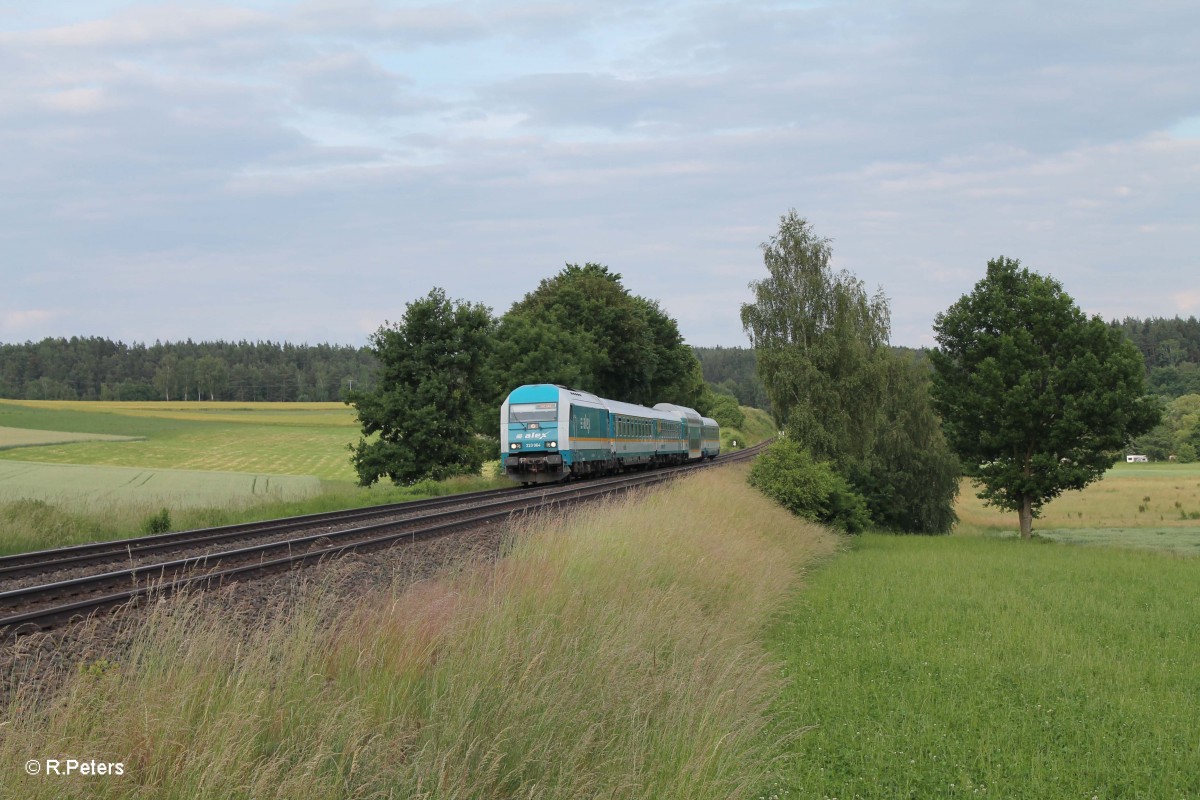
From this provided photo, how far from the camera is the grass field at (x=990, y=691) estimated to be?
7.52 metres

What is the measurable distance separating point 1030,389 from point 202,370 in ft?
496

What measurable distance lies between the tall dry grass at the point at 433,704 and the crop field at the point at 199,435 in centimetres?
4876

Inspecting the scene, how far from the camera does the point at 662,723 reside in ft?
22.0

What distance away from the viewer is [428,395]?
40.3 metres

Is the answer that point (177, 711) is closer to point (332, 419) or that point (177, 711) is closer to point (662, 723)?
point (662, 723)

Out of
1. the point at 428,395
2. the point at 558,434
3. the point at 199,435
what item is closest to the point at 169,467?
the point at 428,395

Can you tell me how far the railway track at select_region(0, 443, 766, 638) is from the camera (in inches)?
403

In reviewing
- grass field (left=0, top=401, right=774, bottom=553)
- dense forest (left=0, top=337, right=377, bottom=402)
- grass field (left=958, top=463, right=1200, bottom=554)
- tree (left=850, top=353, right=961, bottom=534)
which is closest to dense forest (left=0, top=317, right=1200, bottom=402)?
dense forest (left=0, top=337, right=377, bottom=402)

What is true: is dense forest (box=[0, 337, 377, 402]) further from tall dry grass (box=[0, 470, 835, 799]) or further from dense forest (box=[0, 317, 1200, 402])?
tall dry grass (box=[0, 470, 835, 799])

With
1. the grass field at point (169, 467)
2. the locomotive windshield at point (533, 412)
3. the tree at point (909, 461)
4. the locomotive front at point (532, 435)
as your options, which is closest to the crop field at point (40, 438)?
the grass field at point (169, 467)

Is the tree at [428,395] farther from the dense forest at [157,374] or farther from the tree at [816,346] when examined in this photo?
the dense forest at [157,374]

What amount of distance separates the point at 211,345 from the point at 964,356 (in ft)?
585

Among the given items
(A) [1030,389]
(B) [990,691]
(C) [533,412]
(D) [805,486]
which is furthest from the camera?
(A) [1030,389]

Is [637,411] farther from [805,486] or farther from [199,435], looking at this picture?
[199,435]
